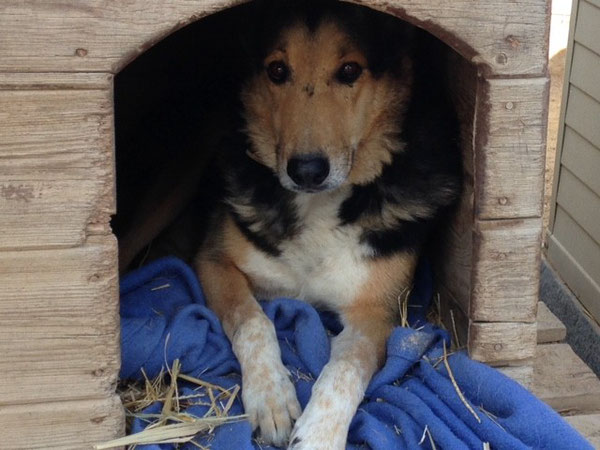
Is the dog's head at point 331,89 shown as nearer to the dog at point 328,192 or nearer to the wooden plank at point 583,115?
the dog at point 328,192

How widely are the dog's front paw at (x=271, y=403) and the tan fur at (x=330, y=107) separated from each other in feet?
1.86

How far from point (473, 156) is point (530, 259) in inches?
12.8

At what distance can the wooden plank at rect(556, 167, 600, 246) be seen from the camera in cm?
371

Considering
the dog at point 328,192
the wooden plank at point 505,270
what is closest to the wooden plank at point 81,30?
the dog at point 328,192

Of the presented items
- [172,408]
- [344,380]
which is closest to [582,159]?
[344,380]

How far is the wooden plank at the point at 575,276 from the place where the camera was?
372cm

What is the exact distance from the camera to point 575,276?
3.90 metres

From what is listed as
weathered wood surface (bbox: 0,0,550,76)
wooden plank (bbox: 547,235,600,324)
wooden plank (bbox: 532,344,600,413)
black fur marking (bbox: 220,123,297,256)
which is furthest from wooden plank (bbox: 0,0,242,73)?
wooden plank (bbox: 547,235,600,324)

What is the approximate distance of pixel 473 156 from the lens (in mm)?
2652

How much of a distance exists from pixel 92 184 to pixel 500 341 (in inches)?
48.1

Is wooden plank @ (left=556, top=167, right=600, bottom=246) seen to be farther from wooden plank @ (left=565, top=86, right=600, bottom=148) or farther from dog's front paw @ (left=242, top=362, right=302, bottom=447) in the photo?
dog's front paw @ (left=242, top=362, right=302, bottom=447)

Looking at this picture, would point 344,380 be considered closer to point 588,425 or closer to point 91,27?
point 588,425

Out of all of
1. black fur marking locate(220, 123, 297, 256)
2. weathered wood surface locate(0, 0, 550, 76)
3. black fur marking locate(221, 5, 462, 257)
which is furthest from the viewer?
black fur marking locate(220, 123, 297, 256)

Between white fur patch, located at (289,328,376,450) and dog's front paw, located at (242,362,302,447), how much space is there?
6 cm
